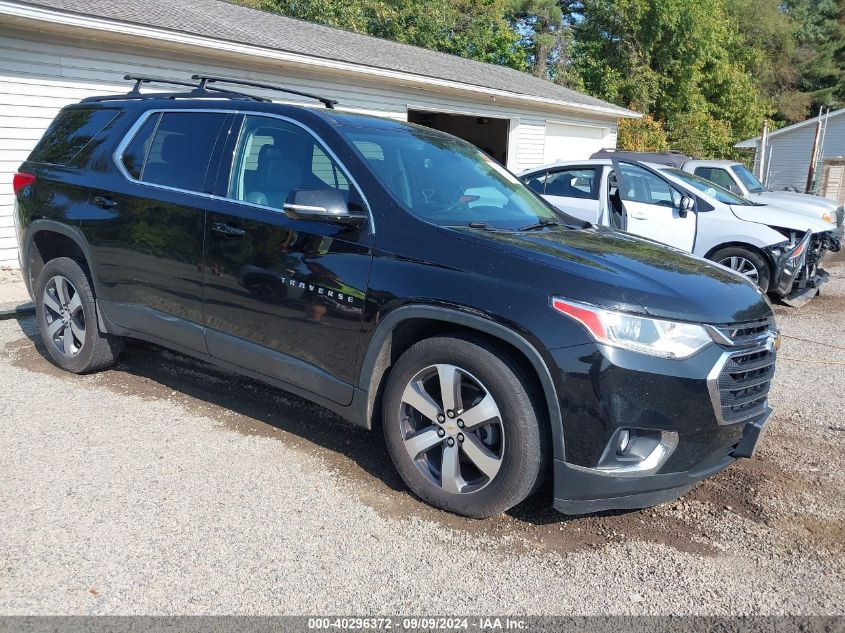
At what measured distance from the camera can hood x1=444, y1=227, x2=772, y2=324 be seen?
116 inches

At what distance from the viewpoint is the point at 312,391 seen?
3764mm

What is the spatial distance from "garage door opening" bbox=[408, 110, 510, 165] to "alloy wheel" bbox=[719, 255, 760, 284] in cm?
1094

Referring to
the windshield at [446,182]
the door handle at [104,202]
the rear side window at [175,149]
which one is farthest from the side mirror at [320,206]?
the door handle at [104,202]

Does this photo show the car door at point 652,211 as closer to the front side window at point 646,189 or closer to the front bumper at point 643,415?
the front side window at point 646,189

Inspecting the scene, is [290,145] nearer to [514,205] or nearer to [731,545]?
[514,205]

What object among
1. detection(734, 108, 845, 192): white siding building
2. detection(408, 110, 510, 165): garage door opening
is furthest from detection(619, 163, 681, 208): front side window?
detection(734, 108, 845, 192): white siding building

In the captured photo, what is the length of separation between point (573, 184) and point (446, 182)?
542 centimetres

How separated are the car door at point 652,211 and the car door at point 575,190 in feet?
0.75

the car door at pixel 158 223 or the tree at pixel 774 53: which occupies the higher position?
the tree at pixel 774 53

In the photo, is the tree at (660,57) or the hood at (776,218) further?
the tree at (660,57)

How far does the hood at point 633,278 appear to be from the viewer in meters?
2.95

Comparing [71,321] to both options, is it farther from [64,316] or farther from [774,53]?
[774,53]

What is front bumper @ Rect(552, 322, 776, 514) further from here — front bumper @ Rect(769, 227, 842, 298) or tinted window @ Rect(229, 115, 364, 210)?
front bumper @ Rect(769, 227, 842, 298)

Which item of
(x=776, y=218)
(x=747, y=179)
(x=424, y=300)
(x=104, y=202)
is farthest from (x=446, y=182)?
(x=747, y=179)
